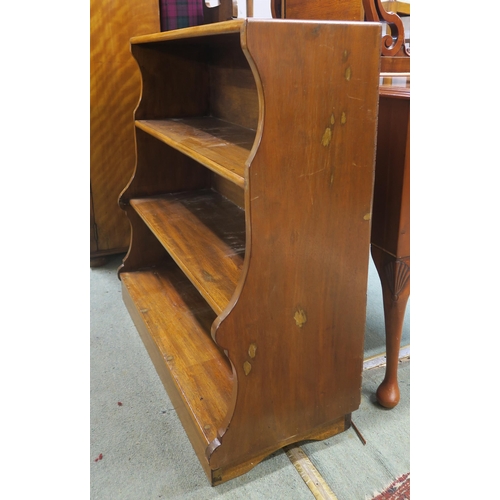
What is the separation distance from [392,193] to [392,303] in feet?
1.12

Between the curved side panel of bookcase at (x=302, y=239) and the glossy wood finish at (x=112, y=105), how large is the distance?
1482 millimetres

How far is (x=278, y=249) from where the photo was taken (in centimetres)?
113

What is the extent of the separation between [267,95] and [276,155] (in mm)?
128

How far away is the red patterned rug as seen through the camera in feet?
4.07

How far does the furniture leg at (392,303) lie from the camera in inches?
55.4

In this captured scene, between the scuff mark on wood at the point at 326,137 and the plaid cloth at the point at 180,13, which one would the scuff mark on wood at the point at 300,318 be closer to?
the scuff mark on wood at the point at 326,137

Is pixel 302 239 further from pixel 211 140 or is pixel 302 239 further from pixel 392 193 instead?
pixel 211 140

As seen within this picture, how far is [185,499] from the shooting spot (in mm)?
1248

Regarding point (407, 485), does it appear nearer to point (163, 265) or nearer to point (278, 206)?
point (278, 206)

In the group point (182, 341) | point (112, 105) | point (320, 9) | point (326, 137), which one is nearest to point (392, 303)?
point (326, 137)

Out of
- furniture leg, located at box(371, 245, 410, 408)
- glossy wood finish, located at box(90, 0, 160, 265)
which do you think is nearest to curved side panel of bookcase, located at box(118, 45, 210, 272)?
glossy wood finish, located at box(90, 0, 160, 265)

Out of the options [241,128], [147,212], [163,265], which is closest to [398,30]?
[241,128]

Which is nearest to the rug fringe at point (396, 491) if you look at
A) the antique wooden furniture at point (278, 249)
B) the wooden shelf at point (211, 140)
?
the antique wooden furniture at point (278, 249)

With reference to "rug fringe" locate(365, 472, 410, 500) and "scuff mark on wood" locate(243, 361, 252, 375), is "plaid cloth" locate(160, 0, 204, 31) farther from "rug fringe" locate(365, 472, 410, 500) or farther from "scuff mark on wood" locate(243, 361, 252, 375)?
"rug fringe" locate(365, 472, 410, 500)
